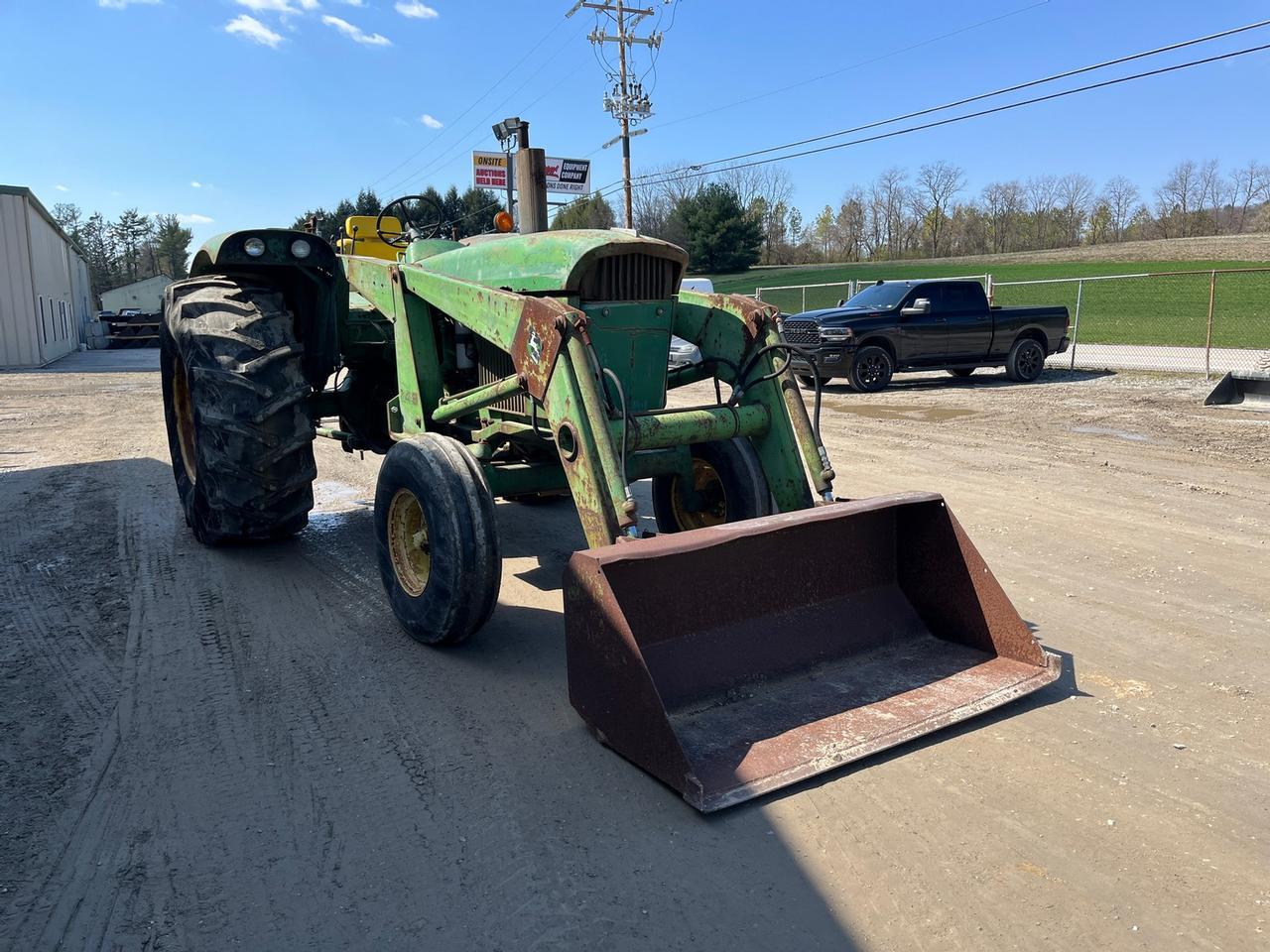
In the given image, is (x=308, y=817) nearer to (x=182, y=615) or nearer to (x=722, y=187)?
(x=182, y=615)

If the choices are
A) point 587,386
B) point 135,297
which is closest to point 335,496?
point 587,386

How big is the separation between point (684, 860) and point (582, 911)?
1.18 ft

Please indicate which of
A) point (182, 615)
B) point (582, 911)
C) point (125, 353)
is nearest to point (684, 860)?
point (582, 911)

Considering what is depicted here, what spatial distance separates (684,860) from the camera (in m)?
2.74

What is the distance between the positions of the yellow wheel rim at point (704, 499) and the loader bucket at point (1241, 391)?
9956mm

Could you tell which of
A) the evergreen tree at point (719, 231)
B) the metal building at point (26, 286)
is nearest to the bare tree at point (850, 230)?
the evergreen tree at point (719, 231)

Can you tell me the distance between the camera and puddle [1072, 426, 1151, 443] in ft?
33.0

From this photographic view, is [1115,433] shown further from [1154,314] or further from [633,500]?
[1154,314]

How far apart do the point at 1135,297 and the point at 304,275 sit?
3741cm

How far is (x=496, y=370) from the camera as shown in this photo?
4922 millimetres

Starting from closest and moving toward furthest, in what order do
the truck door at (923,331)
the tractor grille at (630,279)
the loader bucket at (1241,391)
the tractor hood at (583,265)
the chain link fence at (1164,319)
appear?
the tractor hood at (583,265) → the tractor grille at (630,279) → the loader bucket at (1241,391) → the truck door at (923,331) → the chain link fence at (1164,319)

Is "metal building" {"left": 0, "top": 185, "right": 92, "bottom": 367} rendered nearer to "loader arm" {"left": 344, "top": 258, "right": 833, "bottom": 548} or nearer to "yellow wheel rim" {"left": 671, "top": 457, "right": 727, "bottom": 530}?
"loader arm" {"left": 344, "top": 258, "right": 833, "bottom": 548}

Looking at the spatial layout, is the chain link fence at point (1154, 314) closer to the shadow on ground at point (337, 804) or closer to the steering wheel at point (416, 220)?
the steering wheel at point (416, 220)

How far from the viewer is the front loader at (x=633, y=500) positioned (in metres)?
3.35
